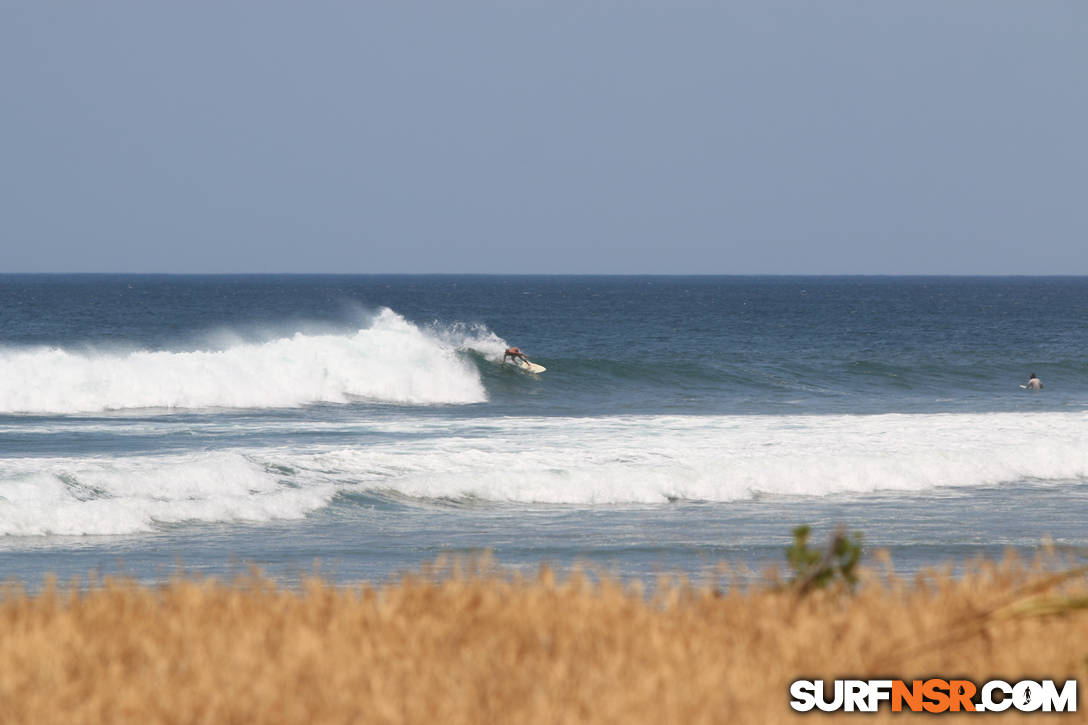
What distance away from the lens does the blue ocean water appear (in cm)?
1261

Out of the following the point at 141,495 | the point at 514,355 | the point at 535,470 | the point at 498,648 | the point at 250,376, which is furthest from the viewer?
the point at 514,355

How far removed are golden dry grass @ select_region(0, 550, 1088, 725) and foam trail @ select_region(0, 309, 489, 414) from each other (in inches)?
966

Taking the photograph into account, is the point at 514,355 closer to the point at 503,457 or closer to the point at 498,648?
the point at 503,457

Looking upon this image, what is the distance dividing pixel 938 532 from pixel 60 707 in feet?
35.8

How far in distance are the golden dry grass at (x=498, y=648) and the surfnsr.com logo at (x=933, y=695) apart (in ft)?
0.25

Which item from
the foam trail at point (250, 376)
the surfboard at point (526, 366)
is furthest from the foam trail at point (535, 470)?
the surfboard at point (526, 366)

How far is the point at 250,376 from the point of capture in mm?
30656

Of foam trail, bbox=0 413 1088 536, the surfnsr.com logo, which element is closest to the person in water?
foam trail, bbox=0 413 1088 536

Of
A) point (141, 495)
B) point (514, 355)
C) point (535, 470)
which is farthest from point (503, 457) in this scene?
point (514, 355)

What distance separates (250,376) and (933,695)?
27.9 m

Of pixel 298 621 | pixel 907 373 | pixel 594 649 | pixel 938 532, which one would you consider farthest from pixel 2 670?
pixel 907 373

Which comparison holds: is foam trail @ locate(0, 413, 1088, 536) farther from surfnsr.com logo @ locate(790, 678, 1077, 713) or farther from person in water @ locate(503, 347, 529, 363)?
person in water @ locate(503, 347, 529, 363)

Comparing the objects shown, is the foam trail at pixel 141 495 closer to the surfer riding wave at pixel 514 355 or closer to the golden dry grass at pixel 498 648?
the golden dry grass at pixel 498 648

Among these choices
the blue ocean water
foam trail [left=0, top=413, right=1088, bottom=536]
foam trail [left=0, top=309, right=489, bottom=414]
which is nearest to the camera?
the blue ocean water
